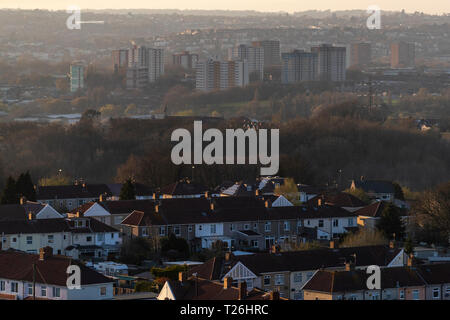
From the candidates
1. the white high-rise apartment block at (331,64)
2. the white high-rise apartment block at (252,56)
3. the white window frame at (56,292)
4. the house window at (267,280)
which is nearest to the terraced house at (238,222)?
the house window at (267,280)

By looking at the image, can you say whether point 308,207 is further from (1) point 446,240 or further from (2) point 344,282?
(2) point 344,282

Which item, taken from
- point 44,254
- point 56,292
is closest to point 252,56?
point 44,254

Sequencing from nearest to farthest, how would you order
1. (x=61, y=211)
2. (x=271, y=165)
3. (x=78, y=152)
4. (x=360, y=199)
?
(x=61, y=211), (x=360, y=199), (x=271, y=165), (x=78, y=152)

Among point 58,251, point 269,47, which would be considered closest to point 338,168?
point 58,251

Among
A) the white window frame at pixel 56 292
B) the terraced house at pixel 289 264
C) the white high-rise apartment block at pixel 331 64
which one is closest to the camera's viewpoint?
the white window frame at pixel 56 292

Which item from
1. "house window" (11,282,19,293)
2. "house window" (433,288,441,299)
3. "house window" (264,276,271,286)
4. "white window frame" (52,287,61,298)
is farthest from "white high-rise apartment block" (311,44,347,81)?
"white window frame" (52,287,61,298)

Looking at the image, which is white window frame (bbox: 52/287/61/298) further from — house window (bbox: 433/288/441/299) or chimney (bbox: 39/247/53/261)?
house window (bbox: 433/288/441/299)
